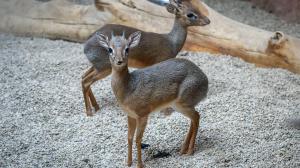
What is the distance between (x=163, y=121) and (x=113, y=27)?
855 millimetres

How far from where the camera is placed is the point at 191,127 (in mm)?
3828

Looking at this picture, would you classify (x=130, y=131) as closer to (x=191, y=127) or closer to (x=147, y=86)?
(x=147, y=86)

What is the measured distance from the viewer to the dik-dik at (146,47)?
4430 millimetres

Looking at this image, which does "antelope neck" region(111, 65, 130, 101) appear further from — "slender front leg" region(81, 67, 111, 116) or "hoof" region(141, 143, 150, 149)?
"slender front leg" region(81, 67, 111, 116)

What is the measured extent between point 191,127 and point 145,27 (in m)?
2.03

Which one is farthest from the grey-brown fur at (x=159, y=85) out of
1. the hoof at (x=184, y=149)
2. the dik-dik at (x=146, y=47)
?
the dik-dik at (x=146, y=47)

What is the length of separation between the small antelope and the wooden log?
1.76 metres

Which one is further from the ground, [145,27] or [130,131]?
[130,131]

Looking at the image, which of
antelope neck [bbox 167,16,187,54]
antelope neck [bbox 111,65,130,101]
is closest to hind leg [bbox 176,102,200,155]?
antelope neck [bbox 111,65,130,101]

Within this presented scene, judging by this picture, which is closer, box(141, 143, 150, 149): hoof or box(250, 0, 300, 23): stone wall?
box(141, 143, 150, 149): hoof

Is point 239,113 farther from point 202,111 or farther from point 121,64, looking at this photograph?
point 121,64

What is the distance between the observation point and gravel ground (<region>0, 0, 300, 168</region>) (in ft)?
12.4

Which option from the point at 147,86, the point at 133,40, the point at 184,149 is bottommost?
the point at 184,149

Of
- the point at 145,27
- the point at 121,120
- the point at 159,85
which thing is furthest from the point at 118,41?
the point at 145,27
